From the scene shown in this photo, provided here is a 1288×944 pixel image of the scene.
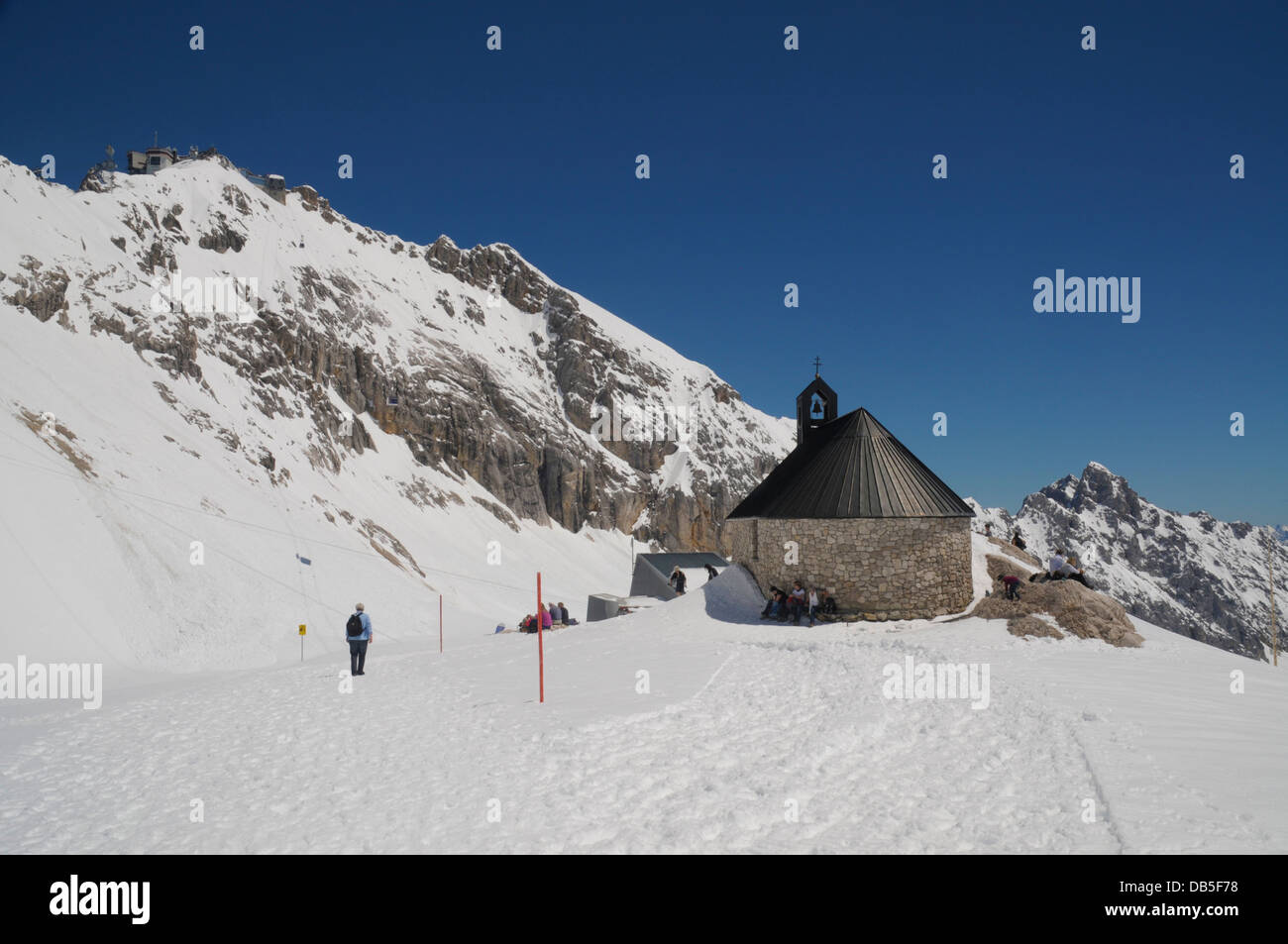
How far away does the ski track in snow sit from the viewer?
691cm

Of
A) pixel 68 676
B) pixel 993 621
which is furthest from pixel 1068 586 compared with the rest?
pixel 68 676

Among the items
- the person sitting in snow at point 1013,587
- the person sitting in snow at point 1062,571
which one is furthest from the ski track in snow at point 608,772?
the person sitting in snow at point 1062,571

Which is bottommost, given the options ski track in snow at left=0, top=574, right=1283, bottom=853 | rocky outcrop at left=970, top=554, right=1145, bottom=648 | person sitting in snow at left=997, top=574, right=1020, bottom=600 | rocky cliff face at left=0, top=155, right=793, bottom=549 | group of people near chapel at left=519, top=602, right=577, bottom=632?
group of people near chapel at left=519, top=602, right=577, bottom=632

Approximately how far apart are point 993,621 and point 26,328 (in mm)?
53479

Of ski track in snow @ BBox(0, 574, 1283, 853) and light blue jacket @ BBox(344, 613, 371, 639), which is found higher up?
light blue jacket @ BBox(344, 613, 371, 639)

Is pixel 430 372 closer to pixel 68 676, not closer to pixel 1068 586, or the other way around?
pixel 68 676

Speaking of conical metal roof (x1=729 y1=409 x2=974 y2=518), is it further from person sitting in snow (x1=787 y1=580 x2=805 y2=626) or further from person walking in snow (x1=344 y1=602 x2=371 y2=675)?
person walking in snow (x1=344 y1=602 x2=371 y2=675)

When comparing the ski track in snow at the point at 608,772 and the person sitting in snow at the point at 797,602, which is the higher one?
the person sitting in snow at the point at 797,602

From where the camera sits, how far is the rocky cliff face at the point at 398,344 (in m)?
55.5

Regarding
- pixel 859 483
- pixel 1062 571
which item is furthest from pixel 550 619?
pixel 1062 571

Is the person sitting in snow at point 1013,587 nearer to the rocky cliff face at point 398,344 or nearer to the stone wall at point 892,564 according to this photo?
the stone wall at point 892,564

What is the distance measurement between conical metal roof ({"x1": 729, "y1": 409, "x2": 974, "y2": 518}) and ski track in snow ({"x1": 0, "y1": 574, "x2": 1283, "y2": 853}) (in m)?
7.35

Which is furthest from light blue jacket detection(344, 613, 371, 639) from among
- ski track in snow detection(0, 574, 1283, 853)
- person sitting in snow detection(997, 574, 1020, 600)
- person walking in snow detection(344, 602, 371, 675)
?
person sitting in snow detection(997, 574, 1020, 600)

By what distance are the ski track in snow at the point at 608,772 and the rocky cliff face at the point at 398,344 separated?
46326 millimetres
